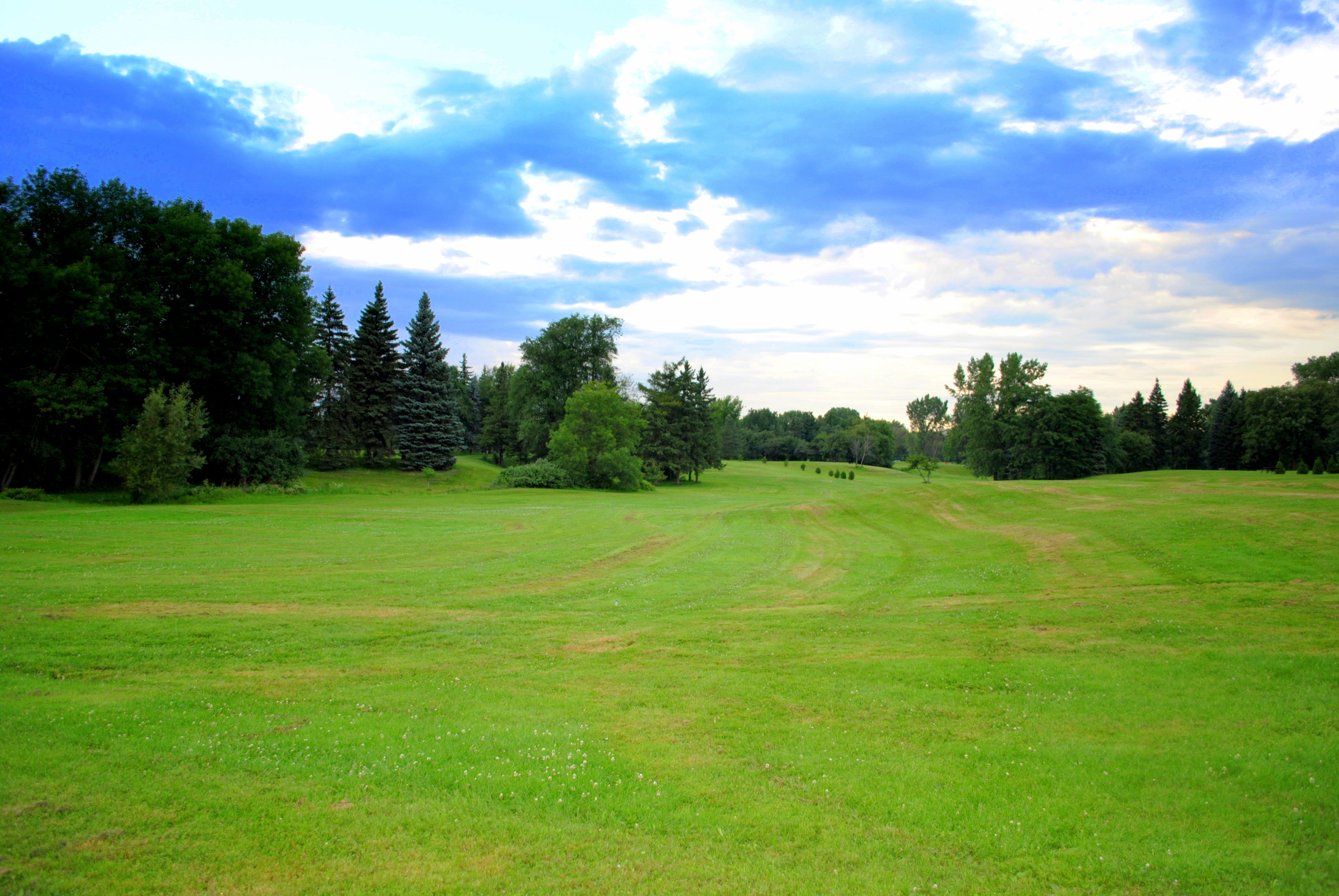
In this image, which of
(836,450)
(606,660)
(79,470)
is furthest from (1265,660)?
(836,450)

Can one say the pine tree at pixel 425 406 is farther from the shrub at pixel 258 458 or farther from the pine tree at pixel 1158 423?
the pine tree at pixel 1158 423

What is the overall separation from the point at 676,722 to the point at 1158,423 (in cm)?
9640

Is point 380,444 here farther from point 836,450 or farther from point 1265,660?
point 836,450

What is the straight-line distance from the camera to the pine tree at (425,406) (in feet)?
200

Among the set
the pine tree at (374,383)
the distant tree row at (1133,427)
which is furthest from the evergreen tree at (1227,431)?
the pine tree at (374,383)

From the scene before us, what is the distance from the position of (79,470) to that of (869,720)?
44537 mm

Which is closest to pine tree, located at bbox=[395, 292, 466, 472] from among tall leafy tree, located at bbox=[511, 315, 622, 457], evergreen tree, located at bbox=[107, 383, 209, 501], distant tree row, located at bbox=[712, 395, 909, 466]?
tall leafy tree, located at bbox=[511, 315, 622, 457]

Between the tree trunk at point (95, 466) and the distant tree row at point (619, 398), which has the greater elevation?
the distant tree row at point (619, 398)

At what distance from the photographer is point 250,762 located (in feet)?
21.5

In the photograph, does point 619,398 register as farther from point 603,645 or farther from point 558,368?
point 603,645

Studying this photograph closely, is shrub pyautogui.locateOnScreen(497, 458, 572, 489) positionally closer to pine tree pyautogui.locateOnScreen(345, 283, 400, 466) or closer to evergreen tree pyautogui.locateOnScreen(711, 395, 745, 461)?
pine tree pyautogui.locateOnScreen(345, 283, 400, 466)

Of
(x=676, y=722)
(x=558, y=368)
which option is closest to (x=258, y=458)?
(x=558, y=368)

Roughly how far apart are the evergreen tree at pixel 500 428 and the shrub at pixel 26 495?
150 feet

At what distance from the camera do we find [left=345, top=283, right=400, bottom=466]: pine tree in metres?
59.0
